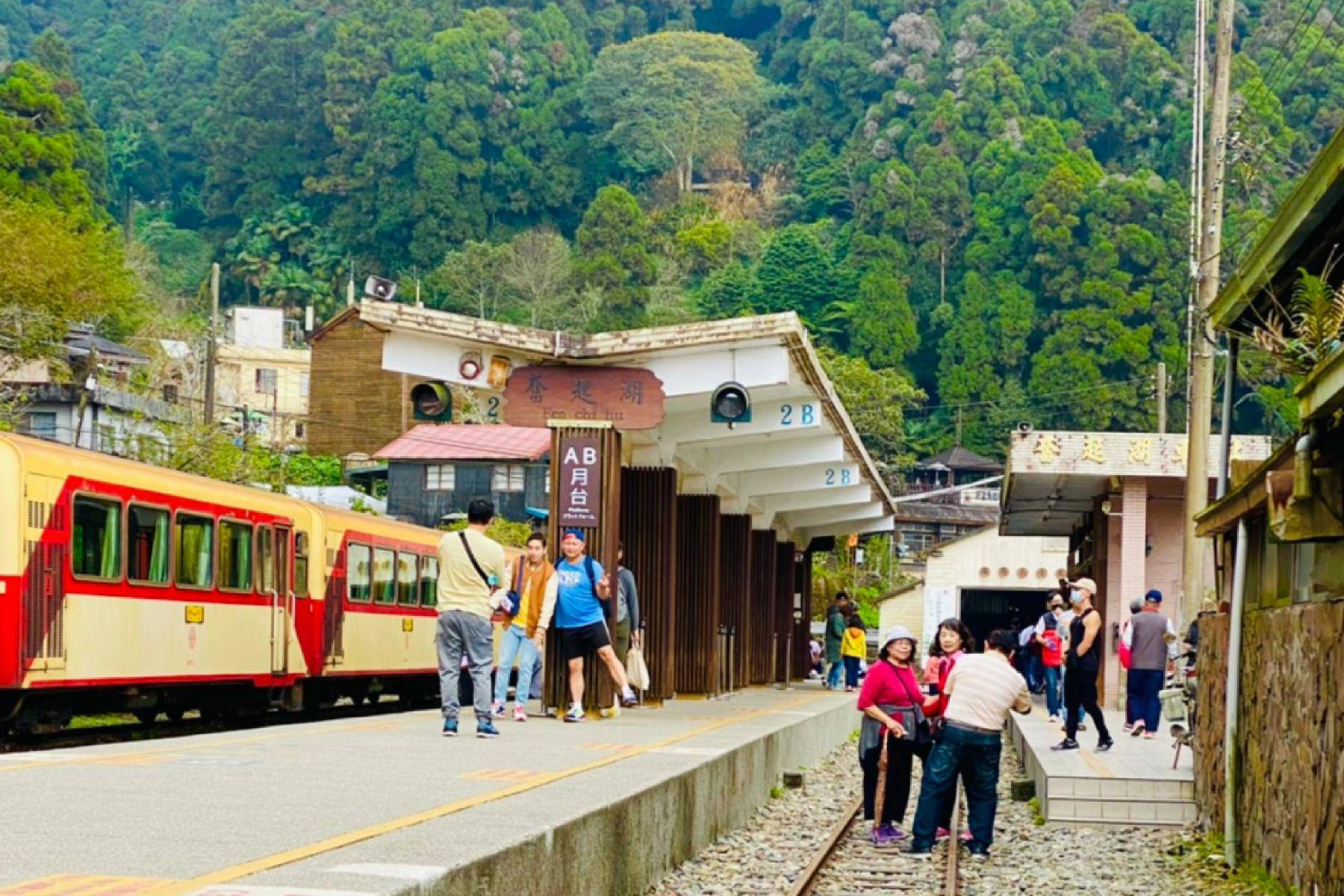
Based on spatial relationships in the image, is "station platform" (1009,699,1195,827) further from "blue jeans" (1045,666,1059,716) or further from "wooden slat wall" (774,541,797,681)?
"wooden slat wall" (774,541,797,681)

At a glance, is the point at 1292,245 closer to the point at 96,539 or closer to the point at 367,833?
the point at 367,833

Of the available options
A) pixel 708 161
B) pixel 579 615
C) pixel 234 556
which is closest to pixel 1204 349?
pixel 579 615

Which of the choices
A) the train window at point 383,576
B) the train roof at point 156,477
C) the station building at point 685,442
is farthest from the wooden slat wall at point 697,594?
the train roof at point 156,477

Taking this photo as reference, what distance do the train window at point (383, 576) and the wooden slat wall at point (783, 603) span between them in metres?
9.97

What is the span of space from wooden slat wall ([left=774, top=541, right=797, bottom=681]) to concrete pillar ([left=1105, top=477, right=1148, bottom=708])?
592 cm

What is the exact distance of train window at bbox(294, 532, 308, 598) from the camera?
68.1 ft

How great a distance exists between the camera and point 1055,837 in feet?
48.7

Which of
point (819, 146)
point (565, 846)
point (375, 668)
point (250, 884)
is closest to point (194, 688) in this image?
point (375, 668)

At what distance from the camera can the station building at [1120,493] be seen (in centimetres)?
2870

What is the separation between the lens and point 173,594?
17.3m

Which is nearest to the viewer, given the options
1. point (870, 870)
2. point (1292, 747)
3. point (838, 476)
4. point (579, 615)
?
point (1292, 747)

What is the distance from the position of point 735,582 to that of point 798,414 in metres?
6.67

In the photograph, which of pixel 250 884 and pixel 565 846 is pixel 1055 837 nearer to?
pixel 565 846

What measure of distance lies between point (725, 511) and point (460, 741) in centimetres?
1392
